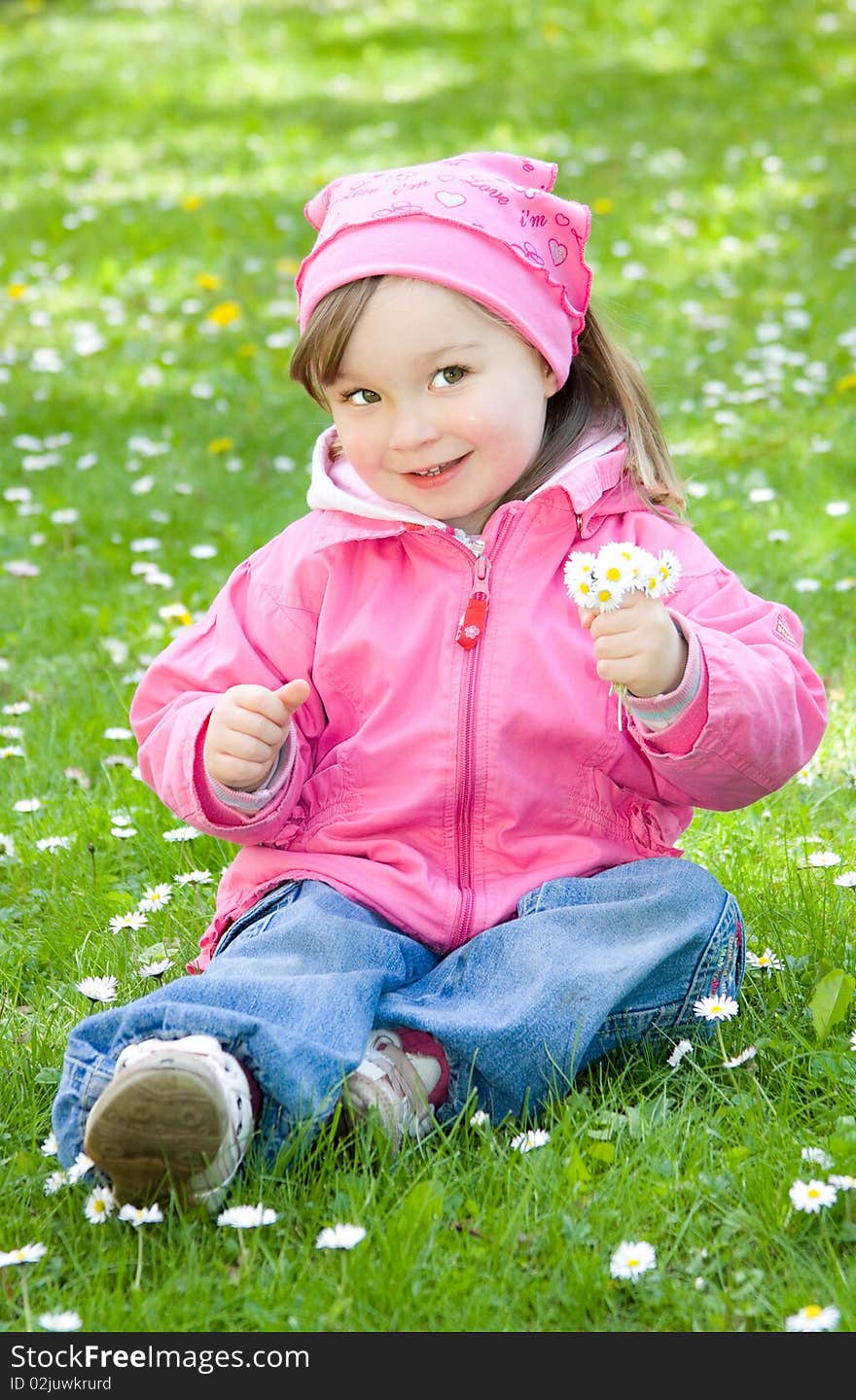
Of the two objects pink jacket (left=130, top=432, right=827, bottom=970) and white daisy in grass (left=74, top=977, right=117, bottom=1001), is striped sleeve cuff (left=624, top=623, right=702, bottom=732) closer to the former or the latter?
pink jacket (left=130, top=432, right=827, bottom=970)

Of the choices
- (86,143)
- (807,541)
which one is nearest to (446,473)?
(807,541)

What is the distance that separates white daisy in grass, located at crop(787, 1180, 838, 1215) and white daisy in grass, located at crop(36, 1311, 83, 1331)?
832mm

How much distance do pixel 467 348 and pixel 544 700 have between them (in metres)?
0.52

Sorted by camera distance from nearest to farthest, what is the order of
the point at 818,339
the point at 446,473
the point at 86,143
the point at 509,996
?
the point at 509,996 → the point at 446,473 → the point at 818,339 → the point at 86,143

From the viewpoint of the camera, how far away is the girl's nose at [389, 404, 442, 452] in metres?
2.32

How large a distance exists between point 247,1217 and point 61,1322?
24 centimetres

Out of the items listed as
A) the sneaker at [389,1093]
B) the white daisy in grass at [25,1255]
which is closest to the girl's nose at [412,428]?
the sneaker at [389,1093]

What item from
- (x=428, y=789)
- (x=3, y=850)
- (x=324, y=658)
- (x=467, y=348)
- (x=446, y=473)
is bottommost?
(x=3, y=850)

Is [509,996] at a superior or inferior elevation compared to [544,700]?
inferior

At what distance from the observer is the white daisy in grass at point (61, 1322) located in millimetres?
1813

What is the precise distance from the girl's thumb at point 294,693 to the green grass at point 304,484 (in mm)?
597

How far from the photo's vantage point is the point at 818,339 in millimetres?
5914

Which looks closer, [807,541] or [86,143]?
[807,541]

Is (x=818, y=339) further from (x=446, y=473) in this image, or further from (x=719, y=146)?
(x=446, y=473)
